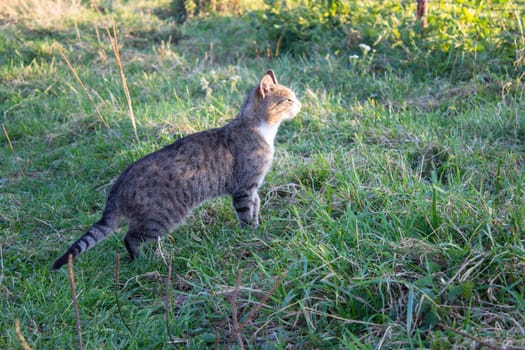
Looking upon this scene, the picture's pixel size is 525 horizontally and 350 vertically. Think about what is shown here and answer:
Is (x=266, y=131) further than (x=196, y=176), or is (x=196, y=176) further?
(x=266, y=131)

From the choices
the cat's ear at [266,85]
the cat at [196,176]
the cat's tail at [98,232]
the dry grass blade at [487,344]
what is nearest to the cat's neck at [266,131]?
the cat at [196,176]

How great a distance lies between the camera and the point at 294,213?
12.3ft

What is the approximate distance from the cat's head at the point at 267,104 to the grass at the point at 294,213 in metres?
0.42

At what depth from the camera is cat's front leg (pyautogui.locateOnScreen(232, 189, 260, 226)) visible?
3913mm

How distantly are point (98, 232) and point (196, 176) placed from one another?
2.51 ft

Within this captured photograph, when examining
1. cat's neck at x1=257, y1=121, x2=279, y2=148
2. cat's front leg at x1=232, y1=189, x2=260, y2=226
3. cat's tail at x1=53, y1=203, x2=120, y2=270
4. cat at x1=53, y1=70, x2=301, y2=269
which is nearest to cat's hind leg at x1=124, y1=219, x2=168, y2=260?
cat at x1=53, y1=70, x2=301, y2=269

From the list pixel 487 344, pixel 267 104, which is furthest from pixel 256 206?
pixel 487 344

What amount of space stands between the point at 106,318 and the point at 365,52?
4.19 meters

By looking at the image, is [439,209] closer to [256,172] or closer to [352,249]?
[352,249]

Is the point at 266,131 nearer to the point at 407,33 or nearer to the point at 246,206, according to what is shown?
the point at 246,206

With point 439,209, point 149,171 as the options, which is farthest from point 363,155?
point 149,171

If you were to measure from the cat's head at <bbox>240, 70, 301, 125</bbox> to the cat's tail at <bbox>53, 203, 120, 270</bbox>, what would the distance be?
4.24 ft

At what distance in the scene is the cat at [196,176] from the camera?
359cm

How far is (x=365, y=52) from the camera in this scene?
5980 mm
